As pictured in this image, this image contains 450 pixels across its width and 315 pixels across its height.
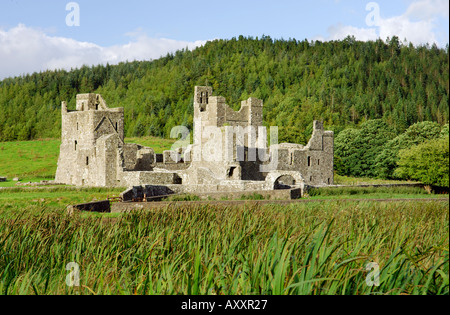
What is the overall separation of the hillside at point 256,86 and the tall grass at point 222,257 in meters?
62.1

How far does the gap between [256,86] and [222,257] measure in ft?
305

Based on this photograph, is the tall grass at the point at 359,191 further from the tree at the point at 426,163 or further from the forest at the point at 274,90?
the forest at the point at 274,90

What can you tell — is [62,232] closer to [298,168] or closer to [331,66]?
[298,168]

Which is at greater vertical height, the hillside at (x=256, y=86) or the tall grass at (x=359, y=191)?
the hillside at (x=256, y=86)

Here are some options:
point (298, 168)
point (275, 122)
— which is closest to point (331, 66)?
point (275, 122)

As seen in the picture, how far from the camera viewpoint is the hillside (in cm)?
8269

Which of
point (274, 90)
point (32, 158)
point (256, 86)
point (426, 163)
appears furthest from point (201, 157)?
point (256, 86)

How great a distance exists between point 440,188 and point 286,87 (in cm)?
6680

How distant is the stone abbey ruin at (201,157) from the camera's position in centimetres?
3197

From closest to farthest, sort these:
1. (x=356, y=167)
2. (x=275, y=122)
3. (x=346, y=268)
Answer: (x=346, y=268), (x=356, y=167), (x=275, y=122)

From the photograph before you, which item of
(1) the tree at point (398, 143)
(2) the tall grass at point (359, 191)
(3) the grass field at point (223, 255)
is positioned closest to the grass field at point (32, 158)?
(2) the tall grass at point (359, 191)

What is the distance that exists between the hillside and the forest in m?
0.20

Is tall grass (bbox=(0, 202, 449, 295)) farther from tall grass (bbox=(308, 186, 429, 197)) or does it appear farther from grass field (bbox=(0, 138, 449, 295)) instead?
tall grass (bbox=(308, 186, 429, 197))

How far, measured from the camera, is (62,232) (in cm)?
1140
